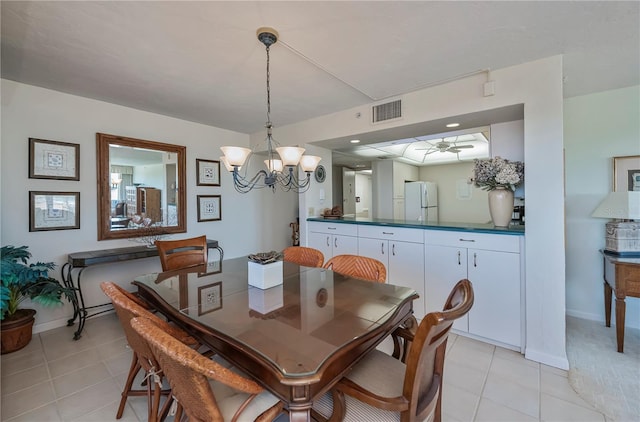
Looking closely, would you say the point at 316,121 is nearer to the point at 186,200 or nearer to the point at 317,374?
the point at 186,200

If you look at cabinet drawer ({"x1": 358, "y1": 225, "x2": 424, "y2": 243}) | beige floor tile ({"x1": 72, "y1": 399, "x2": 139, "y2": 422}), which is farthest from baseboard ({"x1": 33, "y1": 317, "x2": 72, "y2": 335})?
cabinet drawer ({"x1": 358, "y1": 225, "x2": 424, "y2": 243})

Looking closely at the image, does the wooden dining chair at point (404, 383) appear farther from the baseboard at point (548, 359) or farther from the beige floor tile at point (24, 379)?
the beige floor tile at point (24, 379)

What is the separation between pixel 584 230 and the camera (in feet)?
9.77

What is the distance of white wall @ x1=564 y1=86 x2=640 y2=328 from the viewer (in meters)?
2.77

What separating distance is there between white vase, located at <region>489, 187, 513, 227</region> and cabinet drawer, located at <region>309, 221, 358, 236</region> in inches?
58.9

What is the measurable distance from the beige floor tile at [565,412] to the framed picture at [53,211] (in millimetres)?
4411

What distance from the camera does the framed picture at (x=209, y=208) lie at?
4020mm

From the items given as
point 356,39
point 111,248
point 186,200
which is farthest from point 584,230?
point 111,248

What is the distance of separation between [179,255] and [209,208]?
159 cm

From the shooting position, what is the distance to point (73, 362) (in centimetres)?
226

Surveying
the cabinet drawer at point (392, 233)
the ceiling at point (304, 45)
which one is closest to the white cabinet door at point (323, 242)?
the cabinet drawer at point (392, 233)

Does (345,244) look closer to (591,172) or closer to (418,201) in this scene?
(591,172)

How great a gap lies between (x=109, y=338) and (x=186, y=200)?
1.85 metres

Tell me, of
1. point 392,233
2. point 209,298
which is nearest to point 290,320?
point 209,298
